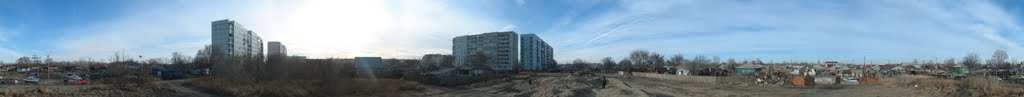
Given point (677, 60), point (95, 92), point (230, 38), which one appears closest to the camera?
point (95, 92)

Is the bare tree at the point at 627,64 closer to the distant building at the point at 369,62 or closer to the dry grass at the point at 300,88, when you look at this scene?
the distant building at the point at 369,62

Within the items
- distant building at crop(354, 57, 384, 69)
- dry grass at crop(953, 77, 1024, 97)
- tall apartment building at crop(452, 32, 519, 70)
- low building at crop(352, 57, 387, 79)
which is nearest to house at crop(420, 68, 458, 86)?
low building at crop(352, 57, 387, 79)

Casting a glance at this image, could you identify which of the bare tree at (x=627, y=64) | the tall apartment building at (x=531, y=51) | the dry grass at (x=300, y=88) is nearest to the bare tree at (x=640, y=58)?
the bare tree at (x=627, y=64)

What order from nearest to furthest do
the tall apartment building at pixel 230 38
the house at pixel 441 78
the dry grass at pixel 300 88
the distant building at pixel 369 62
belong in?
the dry grass at pixel 300 88 → the house at pixel 441 78 → the distant building at pixel 369 62 → the tall apartment building at pixel 230 38

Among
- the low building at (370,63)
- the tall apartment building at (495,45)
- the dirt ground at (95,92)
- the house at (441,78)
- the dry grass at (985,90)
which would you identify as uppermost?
the tall apartment building at (495,45)

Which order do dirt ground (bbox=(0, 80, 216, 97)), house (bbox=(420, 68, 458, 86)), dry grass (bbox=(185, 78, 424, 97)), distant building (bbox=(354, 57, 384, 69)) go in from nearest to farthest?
dirt ground (bbox=(0, 80, 216, 97))
dry grass (bbox=(185, 78, 424, 97))
house (bbox=(420, 68, 458, 86))
distant building (bbox=(354, 57, 384, 69))

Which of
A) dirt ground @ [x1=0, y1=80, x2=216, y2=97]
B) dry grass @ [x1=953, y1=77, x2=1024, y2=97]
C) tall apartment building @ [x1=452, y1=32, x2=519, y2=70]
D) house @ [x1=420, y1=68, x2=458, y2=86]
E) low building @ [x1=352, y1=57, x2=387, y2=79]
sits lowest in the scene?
dry grass @ [x1=953, y1=77, x2=1024, y2=97]

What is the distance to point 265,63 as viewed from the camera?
23.6 meters

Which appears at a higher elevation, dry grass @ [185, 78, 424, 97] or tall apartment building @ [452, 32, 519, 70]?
tall apartment building @ [452, 32, 519, 70]

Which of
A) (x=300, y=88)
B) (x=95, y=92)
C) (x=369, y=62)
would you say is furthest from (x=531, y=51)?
(x=95, y=92)

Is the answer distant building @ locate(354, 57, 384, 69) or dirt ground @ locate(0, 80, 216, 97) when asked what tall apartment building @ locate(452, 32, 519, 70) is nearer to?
distant building @ locate(354, 57, 384, 69)

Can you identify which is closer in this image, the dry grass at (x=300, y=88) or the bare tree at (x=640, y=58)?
the dry grass at (x=300, y=88)

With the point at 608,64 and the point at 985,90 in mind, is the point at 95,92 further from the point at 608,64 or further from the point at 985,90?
the point at 608,64

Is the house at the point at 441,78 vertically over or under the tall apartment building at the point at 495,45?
under
